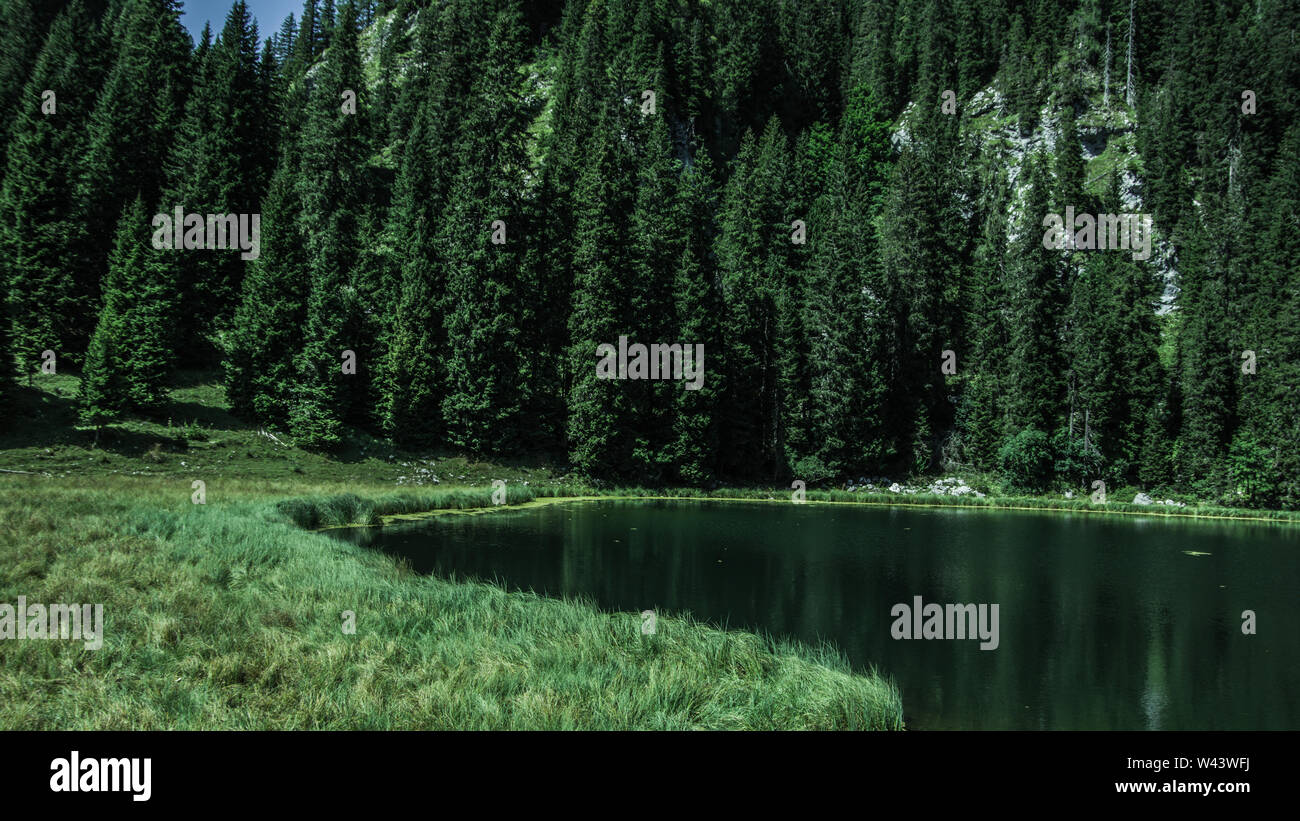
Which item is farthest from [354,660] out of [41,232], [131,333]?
[41,232]

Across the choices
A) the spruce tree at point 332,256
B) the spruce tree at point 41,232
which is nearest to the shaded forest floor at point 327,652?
the spruce tree at point 332,256

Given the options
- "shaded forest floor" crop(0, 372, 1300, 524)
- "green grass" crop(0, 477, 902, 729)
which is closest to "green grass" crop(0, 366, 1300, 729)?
"green grass" crop(0, 477, 902, 729)

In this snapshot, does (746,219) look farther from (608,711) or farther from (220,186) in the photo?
(608,711)

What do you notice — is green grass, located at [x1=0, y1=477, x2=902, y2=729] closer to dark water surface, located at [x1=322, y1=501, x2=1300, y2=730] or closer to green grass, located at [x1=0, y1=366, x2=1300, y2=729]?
green grass, located at [x1=0, y1=366, x2=1300, y2=729]

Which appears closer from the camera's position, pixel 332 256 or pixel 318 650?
pixel 318 650

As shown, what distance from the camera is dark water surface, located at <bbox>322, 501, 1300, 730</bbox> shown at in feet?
44.1

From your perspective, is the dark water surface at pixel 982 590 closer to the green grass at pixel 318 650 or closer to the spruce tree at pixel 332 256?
the green grass at pixel 318 650

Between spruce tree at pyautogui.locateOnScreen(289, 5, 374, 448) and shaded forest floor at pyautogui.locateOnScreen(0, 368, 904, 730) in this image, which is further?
spruce tree at pyautogui.locateOnScreen(289, 5, 374, 448)

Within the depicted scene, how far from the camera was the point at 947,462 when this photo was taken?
59031mm

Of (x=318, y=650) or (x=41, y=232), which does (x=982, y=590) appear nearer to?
(x=318, y=650)

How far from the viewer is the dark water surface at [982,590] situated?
13.4m

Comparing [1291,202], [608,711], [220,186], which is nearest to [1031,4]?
[1291,202]

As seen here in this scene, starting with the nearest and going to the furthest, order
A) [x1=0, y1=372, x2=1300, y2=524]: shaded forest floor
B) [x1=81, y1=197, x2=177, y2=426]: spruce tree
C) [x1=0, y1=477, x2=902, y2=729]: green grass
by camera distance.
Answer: [x1=0, y1=477, x2=902, y2=729]: green grass → [x1=0, y1=372, x2=1300, y2=524]: shaded forest floor → [x1=81, y1=197, x2=177, y2=426]: spruce tree

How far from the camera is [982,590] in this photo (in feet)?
73.6
